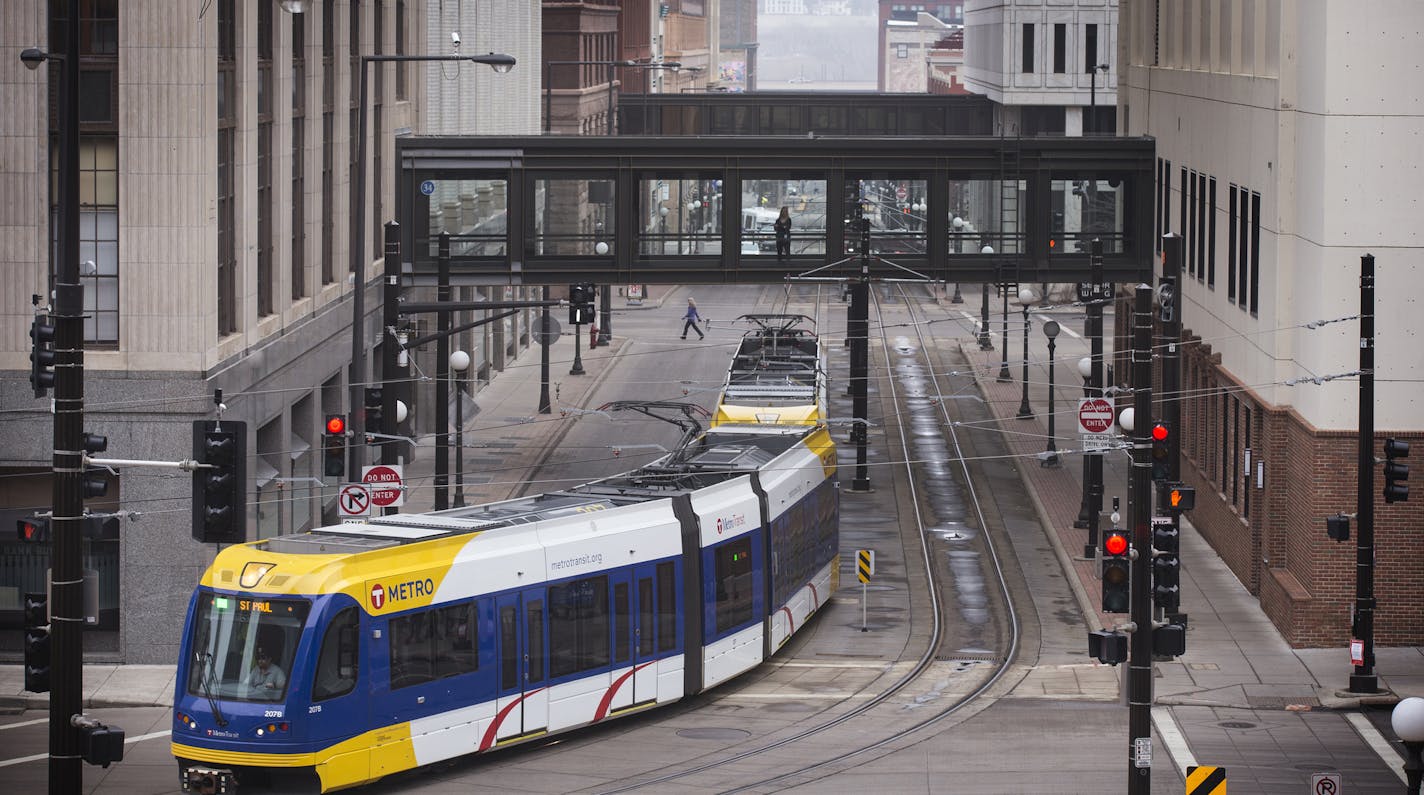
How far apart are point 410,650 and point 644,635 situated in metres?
4.35

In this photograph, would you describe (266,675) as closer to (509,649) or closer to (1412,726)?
(509,649)

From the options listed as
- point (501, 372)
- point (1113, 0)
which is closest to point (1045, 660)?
point (501, 372)

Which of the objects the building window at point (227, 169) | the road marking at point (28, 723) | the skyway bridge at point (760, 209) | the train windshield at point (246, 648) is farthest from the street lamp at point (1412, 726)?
the skyway bridge at point (760, 209)

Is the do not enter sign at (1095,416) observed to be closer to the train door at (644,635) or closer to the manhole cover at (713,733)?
the manhole cover at (713,733)

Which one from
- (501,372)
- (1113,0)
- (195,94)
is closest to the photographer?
(195,94)

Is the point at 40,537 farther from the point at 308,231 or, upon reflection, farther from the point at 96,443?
the point at 308,231

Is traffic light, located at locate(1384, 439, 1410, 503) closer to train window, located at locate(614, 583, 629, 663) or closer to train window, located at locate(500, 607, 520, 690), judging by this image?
train window, located at locate(614, 583, 629, 663)

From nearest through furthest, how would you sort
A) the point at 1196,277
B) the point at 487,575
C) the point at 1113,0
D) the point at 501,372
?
the point at 487,575 → the point at 1196,277 → the point at 501,372 → the point at 1113,0

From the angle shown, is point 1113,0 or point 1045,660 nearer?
point 1045,660

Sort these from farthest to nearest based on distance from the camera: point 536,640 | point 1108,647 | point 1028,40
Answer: point 1028,40
point 536,640
point 1108,647

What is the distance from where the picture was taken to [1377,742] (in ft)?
90.2

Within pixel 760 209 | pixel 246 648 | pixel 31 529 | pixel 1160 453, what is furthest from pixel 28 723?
pixel 760 209

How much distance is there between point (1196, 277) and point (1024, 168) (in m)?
6.92

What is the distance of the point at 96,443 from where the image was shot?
20469 millimetres
